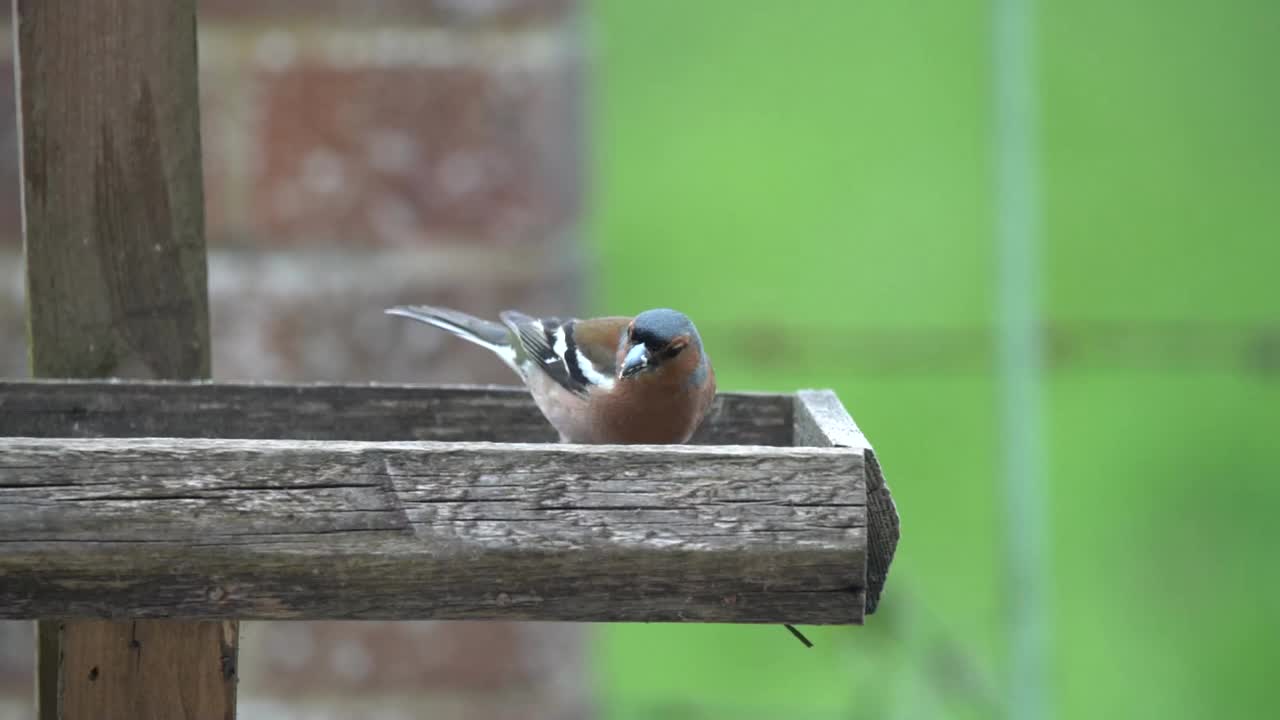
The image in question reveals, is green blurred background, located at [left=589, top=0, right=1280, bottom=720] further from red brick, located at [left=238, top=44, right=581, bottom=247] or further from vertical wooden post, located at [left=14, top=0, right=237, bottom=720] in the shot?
vertical wooden post, located at [left=14, top=0, right=237, bottom=720]

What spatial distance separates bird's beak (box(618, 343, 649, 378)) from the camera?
2.49m

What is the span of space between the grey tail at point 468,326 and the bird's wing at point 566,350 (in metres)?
0.03

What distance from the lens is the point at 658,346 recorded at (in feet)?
8.25

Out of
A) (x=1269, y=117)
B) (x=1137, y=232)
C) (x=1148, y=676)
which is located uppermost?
(x=1269, y=117)

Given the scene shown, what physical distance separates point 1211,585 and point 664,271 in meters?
1.53

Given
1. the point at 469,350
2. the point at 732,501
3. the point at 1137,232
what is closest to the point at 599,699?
the point at 469,350

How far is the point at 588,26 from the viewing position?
336 cm

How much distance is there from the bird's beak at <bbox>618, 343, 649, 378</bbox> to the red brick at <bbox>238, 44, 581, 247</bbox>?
0.81 meters

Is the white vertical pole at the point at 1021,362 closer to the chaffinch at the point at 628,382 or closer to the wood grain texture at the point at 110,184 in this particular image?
the chaffinch at the point at 628,382

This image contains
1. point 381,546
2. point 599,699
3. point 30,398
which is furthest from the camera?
point 599,699

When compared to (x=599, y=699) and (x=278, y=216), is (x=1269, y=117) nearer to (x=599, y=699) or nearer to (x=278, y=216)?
(x=599, y=699)

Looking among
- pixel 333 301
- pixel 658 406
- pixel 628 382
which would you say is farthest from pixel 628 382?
pixel 333 301

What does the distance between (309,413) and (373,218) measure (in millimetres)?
1025

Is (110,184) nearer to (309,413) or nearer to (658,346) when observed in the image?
(309,413)
